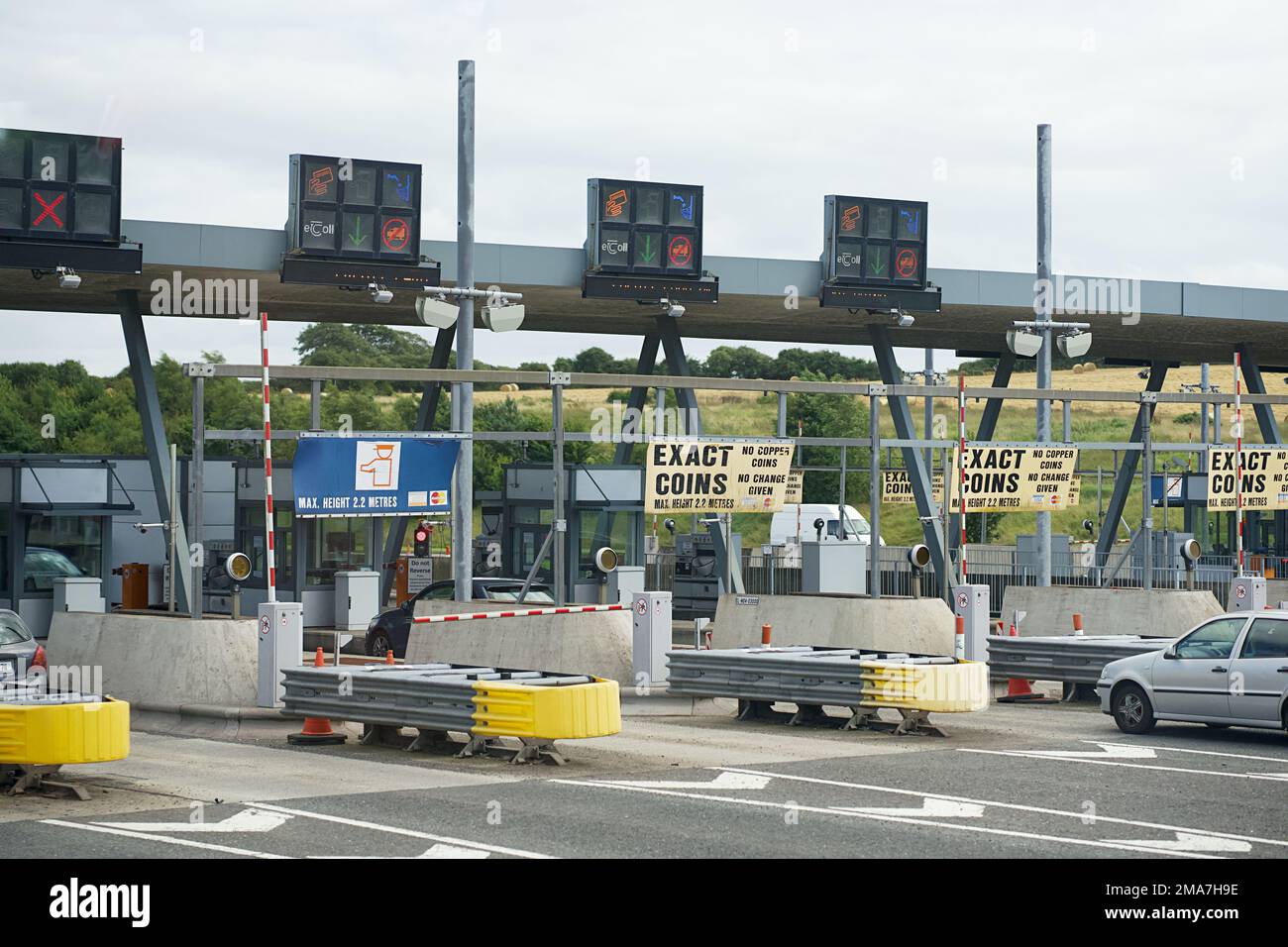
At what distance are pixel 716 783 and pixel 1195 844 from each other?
13.8ft

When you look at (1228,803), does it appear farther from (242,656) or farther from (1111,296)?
(1111,296)

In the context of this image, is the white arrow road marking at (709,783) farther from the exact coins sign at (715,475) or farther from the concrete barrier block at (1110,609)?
the concrete barrier block at (1110,609)

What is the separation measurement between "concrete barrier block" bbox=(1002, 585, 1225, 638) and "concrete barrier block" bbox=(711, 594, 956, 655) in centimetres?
340

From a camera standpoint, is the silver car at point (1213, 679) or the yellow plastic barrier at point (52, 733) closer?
the yellow plastic barrier at point (52, 733)

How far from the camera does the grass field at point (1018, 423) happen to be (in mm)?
86562

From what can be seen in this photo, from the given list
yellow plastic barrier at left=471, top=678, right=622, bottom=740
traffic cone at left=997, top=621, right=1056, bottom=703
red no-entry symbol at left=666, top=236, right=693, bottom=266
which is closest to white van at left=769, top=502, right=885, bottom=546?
red no-entry symbol at left=666, top=236, right=693, bottom=266

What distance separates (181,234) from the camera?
3198 cm

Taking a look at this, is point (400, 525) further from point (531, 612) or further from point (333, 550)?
point (531, 612)

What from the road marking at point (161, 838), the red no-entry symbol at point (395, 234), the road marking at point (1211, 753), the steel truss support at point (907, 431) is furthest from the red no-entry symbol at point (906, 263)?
the road marking at point (161, 838)

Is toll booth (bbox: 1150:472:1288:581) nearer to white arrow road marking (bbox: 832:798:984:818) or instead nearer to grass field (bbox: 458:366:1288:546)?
grass field (bbox: 458:366:1288:546)

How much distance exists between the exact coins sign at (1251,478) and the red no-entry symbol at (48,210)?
18958 mm

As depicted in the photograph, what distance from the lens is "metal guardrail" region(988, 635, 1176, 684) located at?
21906 millimetres
